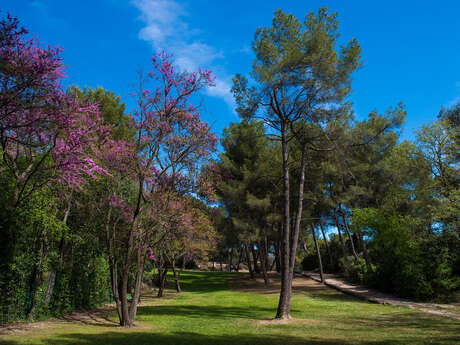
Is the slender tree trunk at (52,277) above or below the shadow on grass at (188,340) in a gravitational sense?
above

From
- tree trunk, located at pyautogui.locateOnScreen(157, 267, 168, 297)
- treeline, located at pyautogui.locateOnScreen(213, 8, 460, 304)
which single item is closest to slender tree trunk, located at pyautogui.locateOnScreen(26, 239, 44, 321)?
treeline, located at pyautogui.locateOnScreen(213, 8, 460, 304)

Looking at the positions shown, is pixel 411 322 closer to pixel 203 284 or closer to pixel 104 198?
pixel 104 198

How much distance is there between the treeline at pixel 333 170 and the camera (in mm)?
12820

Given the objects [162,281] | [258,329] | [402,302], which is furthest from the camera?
[162,281]

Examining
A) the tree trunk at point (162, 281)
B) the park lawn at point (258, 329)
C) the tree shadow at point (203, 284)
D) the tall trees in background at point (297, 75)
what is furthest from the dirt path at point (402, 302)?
the tree trunk at point (162, 281)

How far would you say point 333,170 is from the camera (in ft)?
65.5

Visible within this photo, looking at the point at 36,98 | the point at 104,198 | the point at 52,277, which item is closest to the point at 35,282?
the point at 52,277

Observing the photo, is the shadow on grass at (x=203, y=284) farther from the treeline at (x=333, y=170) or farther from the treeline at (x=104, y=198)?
the treeline at (x=104, y=198)

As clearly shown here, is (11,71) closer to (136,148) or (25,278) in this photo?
(136,148)

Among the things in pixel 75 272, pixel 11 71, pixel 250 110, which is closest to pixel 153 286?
pixel 75 272

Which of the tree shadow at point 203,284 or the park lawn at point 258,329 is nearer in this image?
the park lawn at point 258,329

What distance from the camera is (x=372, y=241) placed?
19766 mm

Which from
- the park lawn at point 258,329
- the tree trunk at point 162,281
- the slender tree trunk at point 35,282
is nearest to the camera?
the park lawn at point 258,329

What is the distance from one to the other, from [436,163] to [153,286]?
914 inches
